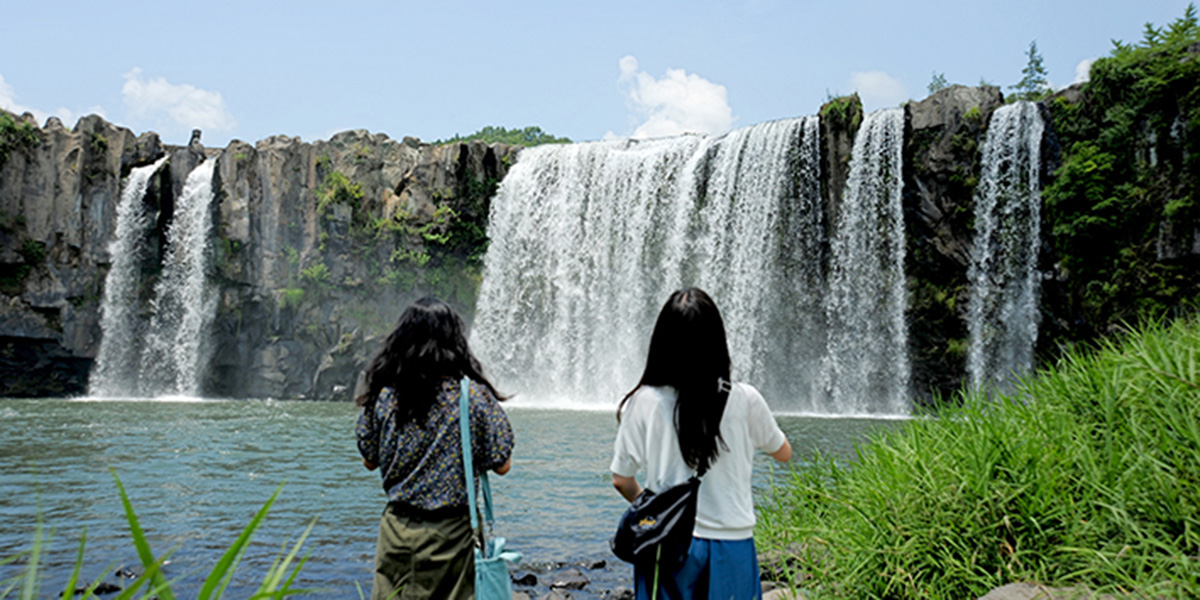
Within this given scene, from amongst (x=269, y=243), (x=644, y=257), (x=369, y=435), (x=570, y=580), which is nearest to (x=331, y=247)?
(x=269, y=243)

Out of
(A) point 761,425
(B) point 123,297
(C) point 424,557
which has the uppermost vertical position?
(B) point 123,297

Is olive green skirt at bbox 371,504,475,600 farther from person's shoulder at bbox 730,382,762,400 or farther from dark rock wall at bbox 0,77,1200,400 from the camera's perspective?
dark rock wall at bbox 0,77,1200,400

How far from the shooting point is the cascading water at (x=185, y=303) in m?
26.7

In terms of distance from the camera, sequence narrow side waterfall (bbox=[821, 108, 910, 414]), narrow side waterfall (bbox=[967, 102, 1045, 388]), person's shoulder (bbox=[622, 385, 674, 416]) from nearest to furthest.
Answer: person's shoulder (bbox=[622, 385, 674, 416]) < narrow side waterfall (bbox=[967, 102, 1045, 388]) < narrow side waterfall (bbox=[821, 108, 910, 414])

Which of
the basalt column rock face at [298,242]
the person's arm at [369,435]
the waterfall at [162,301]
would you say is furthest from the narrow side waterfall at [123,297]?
the person's arm at [369,435]

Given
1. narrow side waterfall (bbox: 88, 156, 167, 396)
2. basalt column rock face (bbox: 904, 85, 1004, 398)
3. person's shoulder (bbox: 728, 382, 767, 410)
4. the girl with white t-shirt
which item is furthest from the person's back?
narrow side waterfall (bbox: 88, 156, 167, 396)

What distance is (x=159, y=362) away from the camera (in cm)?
2673

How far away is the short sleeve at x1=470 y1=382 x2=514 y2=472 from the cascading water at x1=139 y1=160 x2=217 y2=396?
27086 mm

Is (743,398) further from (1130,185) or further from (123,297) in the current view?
(123,297)

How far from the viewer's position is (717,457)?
2.55m

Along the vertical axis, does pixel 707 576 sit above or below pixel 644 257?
below

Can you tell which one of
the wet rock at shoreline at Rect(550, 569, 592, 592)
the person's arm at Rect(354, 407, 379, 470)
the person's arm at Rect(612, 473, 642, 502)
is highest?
the person's arm at Rect(354, 407, 379, 470)

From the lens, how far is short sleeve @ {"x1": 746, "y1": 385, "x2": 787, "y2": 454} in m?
2.60

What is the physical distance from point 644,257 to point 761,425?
2085 centimetres
